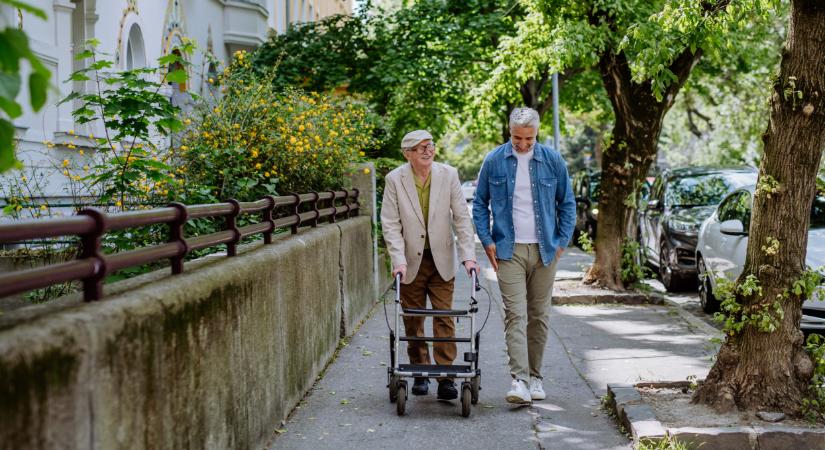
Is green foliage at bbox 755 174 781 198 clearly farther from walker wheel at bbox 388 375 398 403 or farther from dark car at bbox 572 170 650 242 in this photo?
dark car at bbox 572 170 650 242

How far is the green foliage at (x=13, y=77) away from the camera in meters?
1.83

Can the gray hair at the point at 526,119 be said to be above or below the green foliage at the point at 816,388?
above

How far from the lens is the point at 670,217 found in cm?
1470

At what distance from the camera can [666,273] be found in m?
14.8

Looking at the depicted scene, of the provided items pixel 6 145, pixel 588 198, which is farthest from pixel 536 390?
pixel 588 198

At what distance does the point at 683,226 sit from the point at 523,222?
8069 millimetres

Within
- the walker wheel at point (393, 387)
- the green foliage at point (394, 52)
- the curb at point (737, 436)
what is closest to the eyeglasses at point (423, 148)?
the walker wheel at point (393, 387)

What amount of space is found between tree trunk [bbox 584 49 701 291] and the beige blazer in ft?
22.0

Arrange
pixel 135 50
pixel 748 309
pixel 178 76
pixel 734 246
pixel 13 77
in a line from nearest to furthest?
pixel 13 77, pixel 748 309, pixel 178 76, pixel 734 246, pixel 135 50

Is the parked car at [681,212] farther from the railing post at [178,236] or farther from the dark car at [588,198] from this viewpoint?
the railing post at [178,236]

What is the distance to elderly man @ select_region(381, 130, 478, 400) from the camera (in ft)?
22.2

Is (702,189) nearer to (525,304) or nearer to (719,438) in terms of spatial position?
(525,304)

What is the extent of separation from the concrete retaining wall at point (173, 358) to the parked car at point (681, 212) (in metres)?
7.97

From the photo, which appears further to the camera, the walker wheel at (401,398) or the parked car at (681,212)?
the parked car at (681,212)
